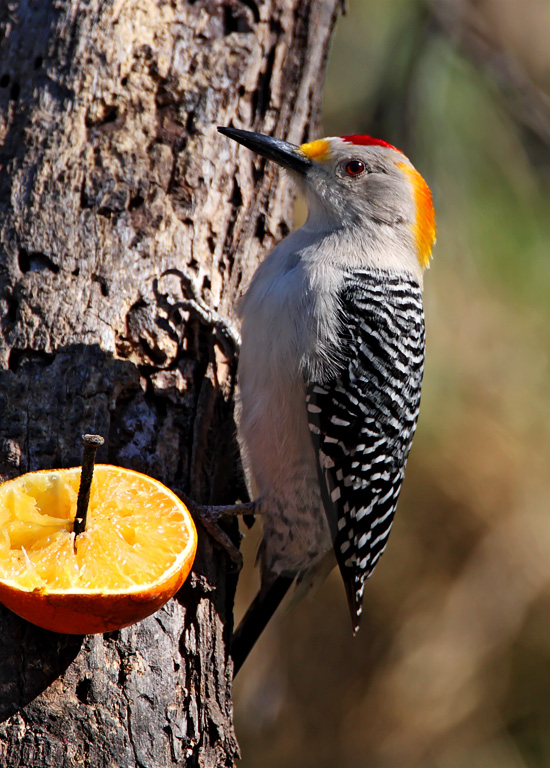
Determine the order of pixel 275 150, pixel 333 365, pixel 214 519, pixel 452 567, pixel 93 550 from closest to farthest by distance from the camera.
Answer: pixel 93 550 < pixel 214 519 < pixel 333 365 < pixel 275 150 < pixel 452 567

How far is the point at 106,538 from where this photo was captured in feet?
6.60

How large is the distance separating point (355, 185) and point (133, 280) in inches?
42.8

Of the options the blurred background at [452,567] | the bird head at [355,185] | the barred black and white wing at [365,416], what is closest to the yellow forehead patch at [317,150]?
the bird head at [355,185]

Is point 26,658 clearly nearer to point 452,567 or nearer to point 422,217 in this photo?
point 422,217

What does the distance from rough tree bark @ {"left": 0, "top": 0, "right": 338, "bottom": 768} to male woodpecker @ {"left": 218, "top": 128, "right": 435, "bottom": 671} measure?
24 centimetres

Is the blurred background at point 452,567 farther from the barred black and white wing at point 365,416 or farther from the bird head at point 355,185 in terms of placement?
the barred black and white wing at point 365,416

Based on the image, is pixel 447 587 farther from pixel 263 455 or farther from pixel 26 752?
pixel 26 752

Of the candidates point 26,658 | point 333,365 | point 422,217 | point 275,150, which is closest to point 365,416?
point 333,365

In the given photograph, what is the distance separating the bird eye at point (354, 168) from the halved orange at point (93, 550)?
171 cm

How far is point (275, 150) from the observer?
120 inches

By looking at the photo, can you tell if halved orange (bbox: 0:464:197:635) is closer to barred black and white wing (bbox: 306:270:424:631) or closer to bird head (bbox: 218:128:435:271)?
barred black and white wing (bbox: 306:270:424:631)

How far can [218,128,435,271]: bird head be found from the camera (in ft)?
10.1

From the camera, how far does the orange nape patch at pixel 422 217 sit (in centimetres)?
321

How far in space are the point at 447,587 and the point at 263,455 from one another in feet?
8.16
